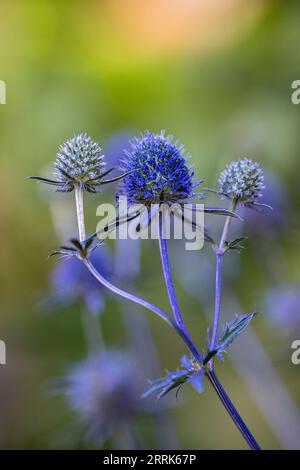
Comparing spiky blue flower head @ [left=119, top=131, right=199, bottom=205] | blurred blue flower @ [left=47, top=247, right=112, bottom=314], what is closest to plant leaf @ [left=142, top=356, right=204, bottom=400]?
spiky blue flower head @ [left=119, top=131, right=199, bottom=205]

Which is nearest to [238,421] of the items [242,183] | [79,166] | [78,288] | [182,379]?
[182,379]

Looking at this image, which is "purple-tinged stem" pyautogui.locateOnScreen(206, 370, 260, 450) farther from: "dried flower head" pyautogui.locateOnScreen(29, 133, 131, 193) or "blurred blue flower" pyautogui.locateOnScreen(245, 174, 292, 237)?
"blurred blue flower" pyautogui.locateOnScreen(245, 174, 292, 237)

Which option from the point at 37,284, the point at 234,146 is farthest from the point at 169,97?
the point at 37,284

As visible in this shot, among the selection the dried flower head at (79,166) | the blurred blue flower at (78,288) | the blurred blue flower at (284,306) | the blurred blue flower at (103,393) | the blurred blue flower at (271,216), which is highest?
the dried flower head at (79,166)

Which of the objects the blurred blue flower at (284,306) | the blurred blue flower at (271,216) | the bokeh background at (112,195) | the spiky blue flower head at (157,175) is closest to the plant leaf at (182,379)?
the spiky blue flower head at (157,175)

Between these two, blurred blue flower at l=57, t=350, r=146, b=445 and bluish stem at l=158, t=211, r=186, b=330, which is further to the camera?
blurred blue flower at l=57, t=350, r=146, b=445

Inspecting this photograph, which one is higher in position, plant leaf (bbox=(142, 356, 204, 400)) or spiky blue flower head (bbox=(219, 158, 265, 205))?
spiky blue flower head (bbox=(219, 158, 265, 205))

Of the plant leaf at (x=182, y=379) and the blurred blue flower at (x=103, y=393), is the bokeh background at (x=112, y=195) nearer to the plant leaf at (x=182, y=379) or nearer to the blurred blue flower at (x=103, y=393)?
the blurred blue flower at (x=103, y=393)
